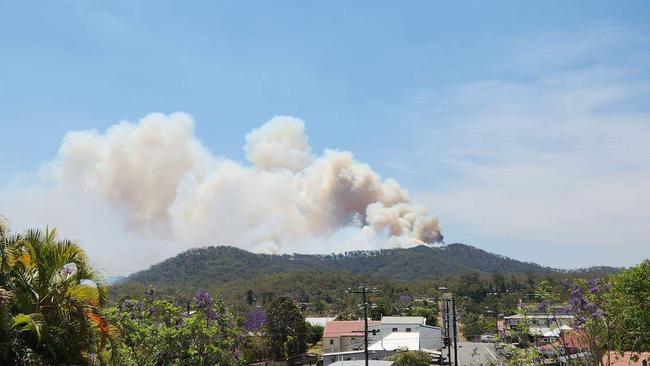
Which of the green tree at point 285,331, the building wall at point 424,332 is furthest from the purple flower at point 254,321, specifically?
the building wall at point 424,332

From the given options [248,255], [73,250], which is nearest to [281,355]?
[73,250]

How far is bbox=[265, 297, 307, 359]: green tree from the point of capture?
57.1 metres

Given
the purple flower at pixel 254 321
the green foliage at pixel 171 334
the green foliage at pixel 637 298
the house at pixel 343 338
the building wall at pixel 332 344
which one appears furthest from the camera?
the purple flower at pixel 254 321

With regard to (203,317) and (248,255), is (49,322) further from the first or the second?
(248,255)

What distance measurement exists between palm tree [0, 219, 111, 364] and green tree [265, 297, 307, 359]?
47634 mm

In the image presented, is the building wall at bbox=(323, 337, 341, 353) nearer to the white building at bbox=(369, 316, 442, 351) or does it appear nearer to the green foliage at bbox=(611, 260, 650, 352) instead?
the white building at bbox=(369, 316, 442, 351)

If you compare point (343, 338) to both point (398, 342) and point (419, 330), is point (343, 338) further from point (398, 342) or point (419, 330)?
point (398, 342)

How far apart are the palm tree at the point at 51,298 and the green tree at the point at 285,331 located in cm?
4763

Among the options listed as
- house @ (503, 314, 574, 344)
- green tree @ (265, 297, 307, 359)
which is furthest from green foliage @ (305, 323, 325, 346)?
house @ (503, 314, 574, 344)

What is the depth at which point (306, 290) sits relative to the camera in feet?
401

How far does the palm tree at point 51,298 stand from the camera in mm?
8836

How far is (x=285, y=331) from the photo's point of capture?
57344 mm

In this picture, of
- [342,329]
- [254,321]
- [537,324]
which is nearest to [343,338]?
[342,329]

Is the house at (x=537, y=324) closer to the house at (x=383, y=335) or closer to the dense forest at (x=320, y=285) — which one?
the dense forest at (x=320, y=285)
